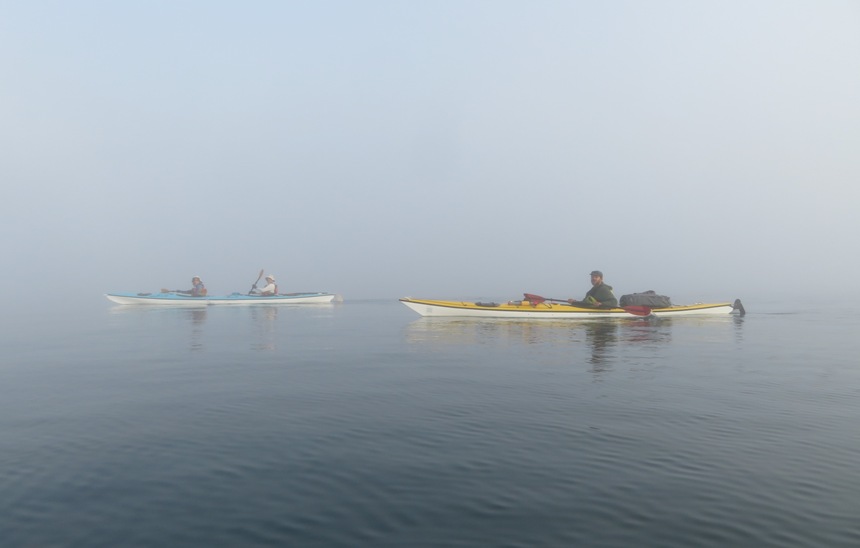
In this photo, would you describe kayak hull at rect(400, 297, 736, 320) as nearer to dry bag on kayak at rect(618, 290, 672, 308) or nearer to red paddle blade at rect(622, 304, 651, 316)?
red paddle blade at rect(622, 304, 651, 316)

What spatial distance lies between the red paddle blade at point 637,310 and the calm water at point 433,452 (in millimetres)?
13132

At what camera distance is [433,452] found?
8.16 m

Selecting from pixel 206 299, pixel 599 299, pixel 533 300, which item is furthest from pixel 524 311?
pixel 206 299

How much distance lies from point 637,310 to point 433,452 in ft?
83.8

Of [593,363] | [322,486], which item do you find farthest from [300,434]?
[593,363]

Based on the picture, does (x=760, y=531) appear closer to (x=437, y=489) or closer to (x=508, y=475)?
(x=508, y=475)

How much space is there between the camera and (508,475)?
282 inches

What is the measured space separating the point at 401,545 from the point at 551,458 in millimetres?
3136

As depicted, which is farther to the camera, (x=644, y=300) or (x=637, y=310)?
(x=644, y=300)

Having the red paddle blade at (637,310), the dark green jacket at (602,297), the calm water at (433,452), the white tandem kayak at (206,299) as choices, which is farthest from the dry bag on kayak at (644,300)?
the white tandem kayak at (206,299)

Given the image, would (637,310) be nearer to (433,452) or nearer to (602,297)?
(602,297)

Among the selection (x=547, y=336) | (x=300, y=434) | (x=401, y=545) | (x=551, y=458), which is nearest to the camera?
(x=401, y=545)

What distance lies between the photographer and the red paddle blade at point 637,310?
31.1m

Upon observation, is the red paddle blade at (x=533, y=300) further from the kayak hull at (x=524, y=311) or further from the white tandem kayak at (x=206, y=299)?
the white tandem kayak at (x=206, y=299)
